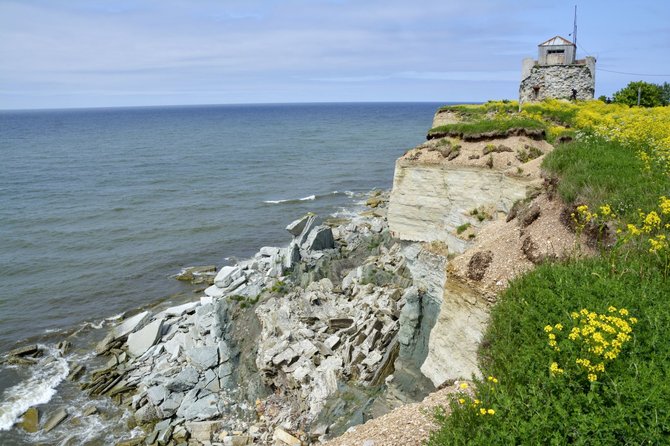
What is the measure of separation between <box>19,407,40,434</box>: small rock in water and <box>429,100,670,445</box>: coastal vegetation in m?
19.1

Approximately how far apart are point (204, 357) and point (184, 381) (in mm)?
1483

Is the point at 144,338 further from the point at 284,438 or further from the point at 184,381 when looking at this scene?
the point at 284,438

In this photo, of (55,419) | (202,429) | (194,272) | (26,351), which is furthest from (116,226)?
(202,429)

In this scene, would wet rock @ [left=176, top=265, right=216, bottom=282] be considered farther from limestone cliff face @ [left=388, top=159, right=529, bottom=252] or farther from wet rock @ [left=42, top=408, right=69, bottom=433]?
limestone cliff face @ [left=388, top=159, right=529, bottom=252]

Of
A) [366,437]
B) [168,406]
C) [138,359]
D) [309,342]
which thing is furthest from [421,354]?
[138,359]

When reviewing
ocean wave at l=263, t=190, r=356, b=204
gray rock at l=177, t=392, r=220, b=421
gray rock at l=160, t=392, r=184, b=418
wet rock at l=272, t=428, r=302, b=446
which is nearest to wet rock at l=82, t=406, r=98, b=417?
gray rock at l=160, t=392, r=184, b=418

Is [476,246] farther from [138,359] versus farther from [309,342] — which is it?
[138,359]

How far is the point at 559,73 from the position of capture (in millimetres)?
35562

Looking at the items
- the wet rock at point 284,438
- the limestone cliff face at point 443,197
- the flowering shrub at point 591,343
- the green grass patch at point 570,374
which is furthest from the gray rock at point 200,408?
the flowering shrub at point 591,343

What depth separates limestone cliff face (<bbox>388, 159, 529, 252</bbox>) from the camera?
67.3 ft

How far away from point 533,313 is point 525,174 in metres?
12.2

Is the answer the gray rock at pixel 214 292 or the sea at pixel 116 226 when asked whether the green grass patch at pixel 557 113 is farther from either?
the gray rock at pixel 214 292

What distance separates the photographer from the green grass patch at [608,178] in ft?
37.6

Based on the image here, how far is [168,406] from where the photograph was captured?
64.9 ft
